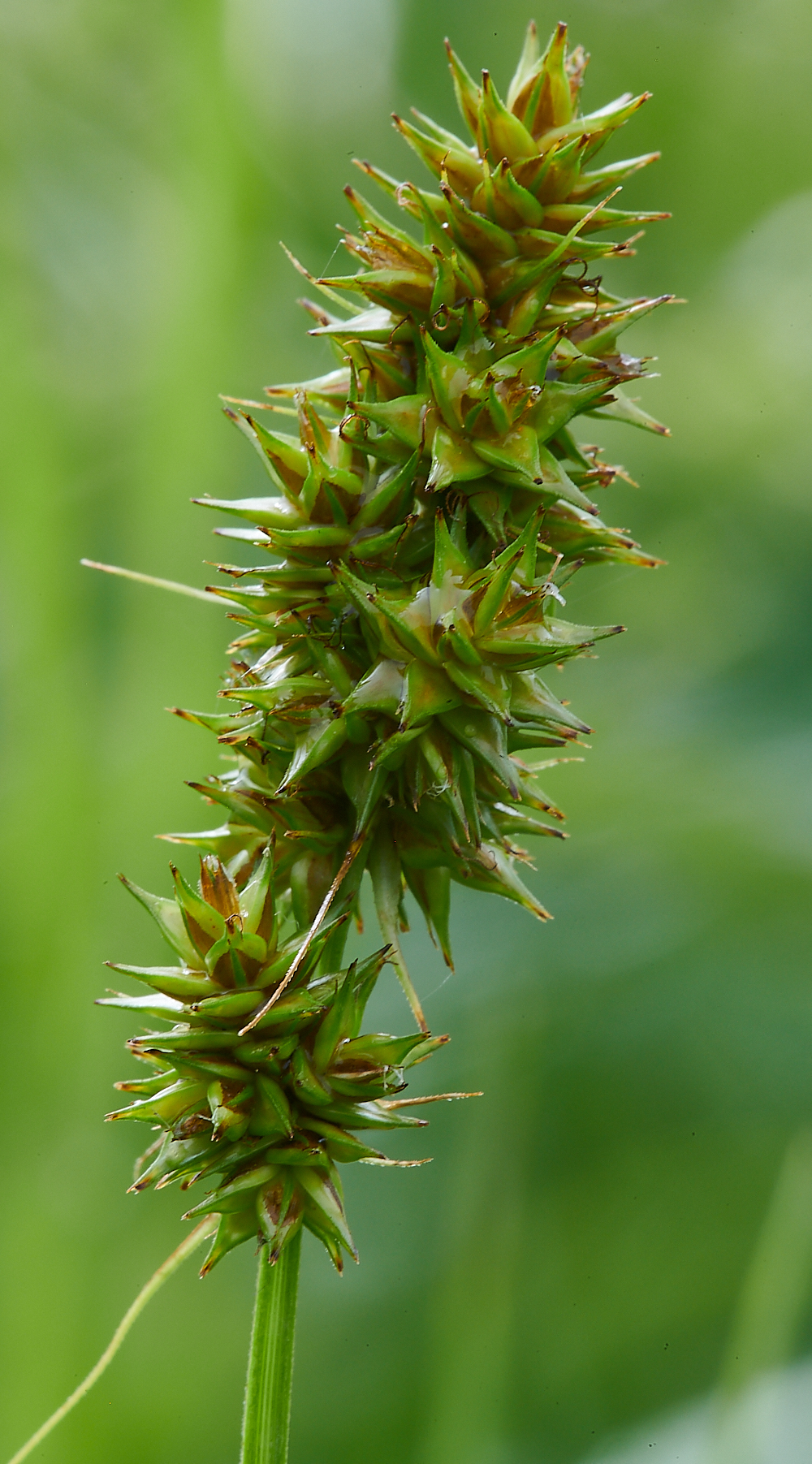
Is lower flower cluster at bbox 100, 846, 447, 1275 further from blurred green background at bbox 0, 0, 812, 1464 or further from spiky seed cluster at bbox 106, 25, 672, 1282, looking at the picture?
blurred green background at bbox 0, 0, 812, 1464

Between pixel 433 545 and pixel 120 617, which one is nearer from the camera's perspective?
pixel 433 545

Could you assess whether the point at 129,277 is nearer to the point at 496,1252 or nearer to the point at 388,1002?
the point at 388,1002

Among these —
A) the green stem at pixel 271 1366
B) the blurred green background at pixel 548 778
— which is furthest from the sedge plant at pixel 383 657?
the blurred green background at pixel 548 778

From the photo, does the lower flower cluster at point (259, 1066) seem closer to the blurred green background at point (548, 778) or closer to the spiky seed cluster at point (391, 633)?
the spiky seed cluster at point (391, 633)

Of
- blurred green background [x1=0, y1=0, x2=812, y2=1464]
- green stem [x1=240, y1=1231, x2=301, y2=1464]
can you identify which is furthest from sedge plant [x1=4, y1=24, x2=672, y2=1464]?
blurred green background [x1=0, y1=0, x2=812, y2=1464]

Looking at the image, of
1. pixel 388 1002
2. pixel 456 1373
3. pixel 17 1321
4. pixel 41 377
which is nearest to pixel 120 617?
pixel 41 377

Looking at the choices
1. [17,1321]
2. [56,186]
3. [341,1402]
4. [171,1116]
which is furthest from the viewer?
[56,186]

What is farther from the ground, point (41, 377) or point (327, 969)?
point (41, 377)
